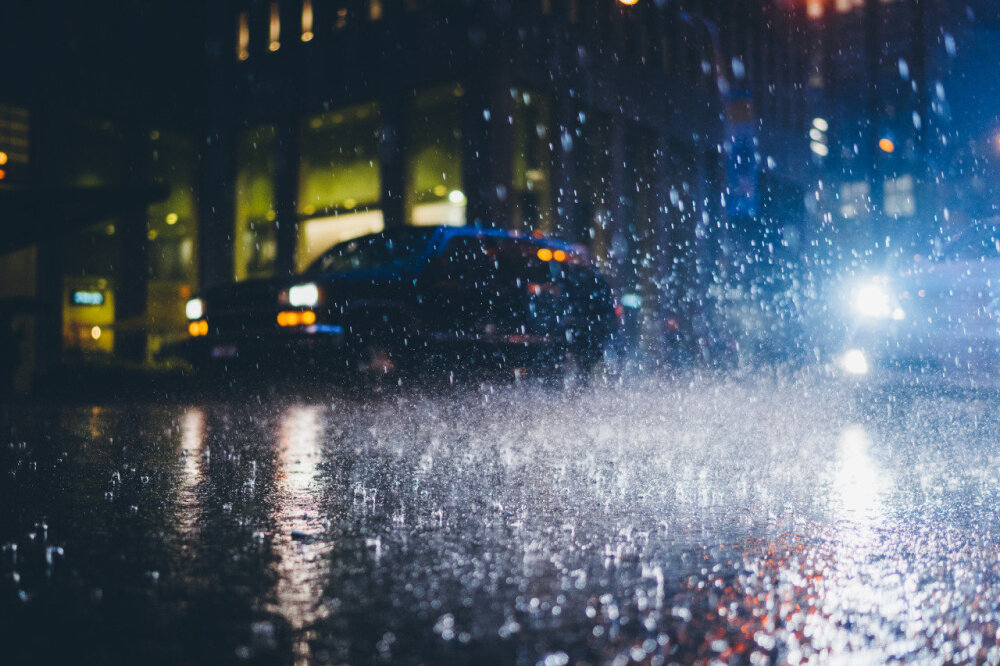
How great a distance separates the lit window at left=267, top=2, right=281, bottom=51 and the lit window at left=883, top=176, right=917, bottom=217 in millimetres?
27010

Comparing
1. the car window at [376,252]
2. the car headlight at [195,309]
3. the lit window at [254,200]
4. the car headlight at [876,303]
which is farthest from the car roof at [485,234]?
the lit window at [254,200]

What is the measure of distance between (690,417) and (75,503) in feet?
15.6

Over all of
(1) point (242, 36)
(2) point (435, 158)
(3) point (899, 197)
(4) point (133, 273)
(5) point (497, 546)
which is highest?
(1) point (242, 36)

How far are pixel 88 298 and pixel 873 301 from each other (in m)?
13.4

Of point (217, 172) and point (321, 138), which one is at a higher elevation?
point (321, 138)

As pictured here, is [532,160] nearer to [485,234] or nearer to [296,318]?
[485,234]

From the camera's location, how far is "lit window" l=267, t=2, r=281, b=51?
1981 cm

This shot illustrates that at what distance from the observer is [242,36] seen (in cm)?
2039

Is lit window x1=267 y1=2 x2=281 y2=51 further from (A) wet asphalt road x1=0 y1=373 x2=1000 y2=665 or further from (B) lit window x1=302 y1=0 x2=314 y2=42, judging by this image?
(A) wet asphalt road x1=0 y1=373 x2=1000 y2=665

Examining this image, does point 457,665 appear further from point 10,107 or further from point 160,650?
point 10,107

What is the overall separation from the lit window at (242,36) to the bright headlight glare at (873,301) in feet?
50.5

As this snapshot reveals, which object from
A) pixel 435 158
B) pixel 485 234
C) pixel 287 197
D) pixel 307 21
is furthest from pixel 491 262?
pixel 307 21

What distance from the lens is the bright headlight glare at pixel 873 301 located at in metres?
9.47

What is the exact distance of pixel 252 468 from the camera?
4.44 meters
